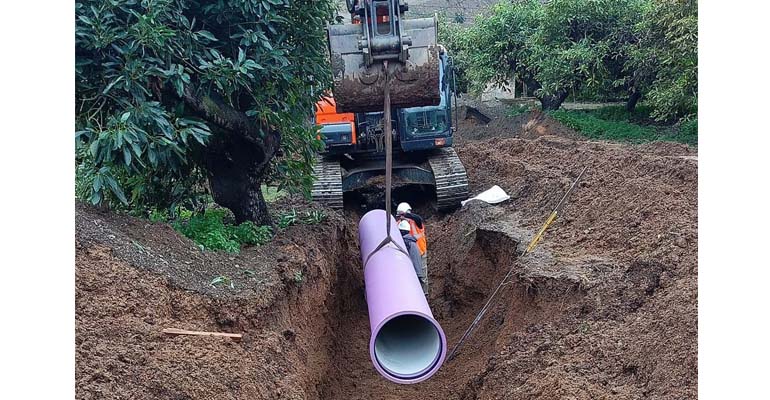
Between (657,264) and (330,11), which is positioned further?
(330,11)

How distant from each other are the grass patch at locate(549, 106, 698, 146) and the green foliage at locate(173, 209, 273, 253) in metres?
13.5

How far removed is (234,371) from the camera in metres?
4.72

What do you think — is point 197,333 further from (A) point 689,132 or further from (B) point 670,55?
(A) point 689,132

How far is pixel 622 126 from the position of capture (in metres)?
22.0

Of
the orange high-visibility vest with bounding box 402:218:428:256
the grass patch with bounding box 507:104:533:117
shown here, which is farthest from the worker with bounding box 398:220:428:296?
the grass patch with bounding box 507:104:533:117

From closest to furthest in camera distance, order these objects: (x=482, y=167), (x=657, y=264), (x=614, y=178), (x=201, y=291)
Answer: (x=201, y=291) → (x=657, y=264) → (x=614, y=178) → (x=482, y=167)

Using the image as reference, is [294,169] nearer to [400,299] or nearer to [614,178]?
[400,299]

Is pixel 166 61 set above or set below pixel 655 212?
above

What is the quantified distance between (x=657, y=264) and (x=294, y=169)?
180 inches

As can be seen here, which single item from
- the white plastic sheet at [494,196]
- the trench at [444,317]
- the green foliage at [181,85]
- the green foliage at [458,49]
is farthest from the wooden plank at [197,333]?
the green foliage at [458,49]

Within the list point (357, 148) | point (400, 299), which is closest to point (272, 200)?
point (357, 148)

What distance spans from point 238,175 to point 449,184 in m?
5.35

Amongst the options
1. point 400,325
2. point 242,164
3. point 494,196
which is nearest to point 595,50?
point 494,196

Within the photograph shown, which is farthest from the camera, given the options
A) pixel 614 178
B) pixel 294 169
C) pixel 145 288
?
pixel 614 178
